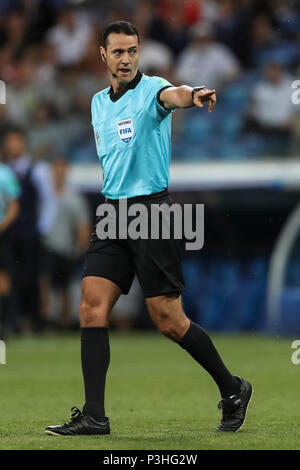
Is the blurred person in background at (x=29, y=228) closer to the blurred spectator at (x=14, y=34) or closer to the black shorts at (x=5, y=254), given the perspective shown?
the black shorts at (x=5, y=254)

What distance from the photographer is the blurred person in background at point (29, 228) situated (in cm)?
1363

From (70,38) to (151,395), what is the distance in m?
9.79

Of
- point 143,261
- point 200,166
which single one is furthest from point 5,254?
point 143,261

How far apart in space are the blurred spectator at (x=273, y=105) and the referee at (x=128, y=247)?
8.06 m

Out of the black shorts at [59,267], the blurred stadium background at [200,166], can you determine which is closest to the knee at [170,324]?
the blurred stadium background at [200,166]

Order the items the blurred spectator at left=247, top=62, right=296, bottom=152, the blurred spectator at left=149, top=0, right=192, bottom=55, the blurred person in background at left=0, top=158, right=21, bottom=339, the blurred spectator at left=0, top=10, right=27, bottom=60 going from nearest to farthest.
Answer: the blurred person in background at left=0, top=158, right=21, bottom=339 < the blurred spectator at left=247, top=62, right=296, bottom=152 < the blurred spectator at left=149, top=0, right=192, bottom=55 < the blurred spectator at left=0, top=10, right=27, bottom=60

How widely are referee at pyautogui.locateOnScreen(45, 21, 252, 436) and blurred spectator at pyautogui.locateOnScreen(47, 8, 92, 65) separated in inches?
425

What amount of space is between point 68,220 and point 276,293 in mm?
3091

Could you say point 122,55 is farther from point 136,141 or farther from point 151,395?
point 151,395

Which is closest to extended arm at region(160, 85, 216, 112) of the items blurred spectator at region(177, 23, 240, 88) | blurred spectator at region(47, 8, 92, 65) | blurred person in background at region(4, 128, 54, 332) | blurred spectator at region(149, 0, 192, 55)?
blurred person in background at region(4, 128, 54, 332)

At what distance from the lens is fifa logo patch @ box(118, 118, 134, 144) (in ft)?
19.2

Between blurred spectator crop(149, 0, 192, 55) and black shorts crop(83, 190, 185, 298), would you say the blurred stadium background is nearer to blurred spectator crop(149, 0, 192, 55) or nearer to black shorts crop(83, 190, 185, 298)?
blurred spectator crop(149, 0, 192, 55)

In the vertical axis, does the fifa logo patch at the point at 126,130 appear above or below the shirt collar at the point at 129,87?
below
